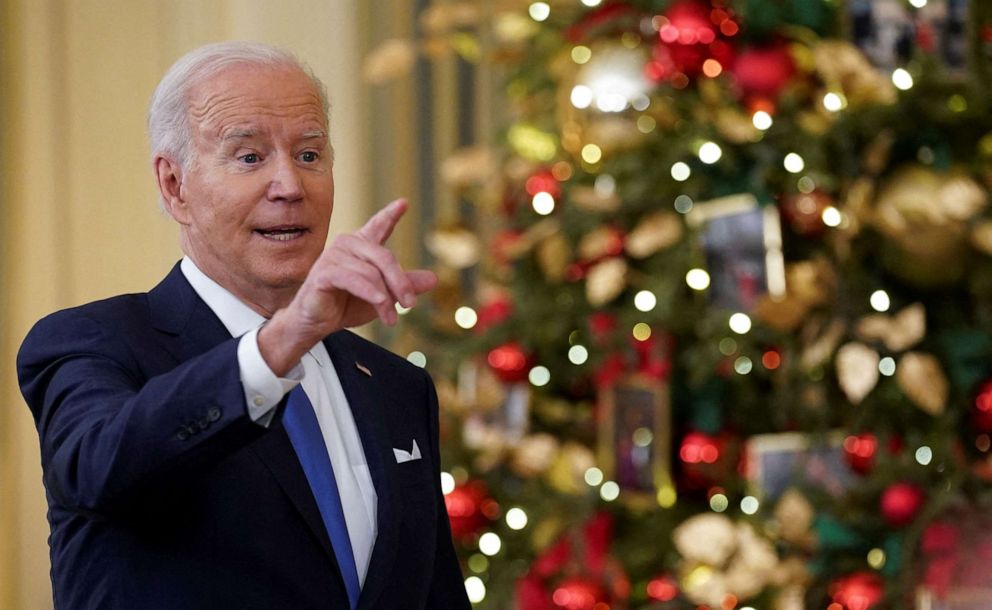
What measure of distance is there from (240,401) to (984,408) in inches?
95.4

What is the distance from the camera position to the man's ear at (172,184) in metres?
1.67


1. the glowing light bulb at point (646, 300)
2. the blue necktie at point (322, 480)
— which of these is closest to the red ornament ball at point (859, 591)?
the glowing light bulb at point (646, 300)

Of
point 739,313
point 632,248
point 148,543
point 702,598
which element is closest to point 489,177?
point 632,248

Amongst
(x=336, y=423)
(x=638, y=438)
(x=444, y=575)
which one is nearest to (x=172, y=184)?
(x=336, y=423)

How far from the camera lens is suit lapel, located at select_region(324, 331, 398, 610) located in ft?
5.07

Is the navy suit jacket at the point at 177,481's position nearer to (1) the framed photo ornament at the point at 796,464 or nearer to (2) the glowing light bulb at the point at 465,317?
(1) the framed photo ornament at the point at 796,464

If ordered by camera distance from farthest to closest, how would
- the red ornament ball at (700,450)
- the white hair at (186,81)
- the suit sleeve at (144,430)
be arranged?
the red ornament ball at (700,450), the white hair at (186,81), the suit sleeve at (144,430)

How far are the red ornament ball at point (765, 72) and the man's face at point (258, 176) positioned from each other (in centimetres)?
205

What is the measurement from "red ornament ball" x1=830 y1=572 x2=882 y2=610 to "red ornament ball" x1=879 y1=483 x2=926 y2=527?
135mm

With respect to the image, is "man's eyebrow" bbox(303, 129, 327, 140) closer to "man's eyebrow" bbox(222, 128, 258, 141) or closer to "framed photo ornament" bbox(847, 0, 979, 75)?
"man's eyebrow" bbox(222, 128, 258, 141)

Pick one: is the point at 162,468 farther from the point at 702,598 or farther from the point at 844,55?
the point at 844,55

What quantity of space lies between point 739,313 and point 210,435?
2.25m

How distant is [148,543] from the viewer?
1.43 metres

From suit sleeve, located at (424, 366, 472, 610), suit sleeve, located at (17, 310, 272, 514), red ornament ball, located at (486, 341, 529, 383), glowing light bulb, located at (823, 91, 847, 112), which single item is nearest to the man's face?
suit sleeve, located at (17, 310, 272, 514)
